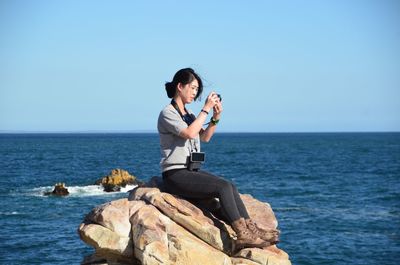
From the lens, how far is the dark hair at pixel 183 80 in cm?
1148

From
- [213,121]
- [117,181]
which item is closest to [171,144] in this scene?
[213,121]

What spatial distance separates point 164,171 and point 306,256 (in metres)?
18.7

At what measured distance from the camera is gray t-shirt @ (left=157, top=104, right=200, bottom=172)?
11.2 m

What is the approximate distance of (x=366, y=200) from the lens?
4903 cm

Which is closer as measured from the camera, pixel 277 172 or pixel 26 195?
pixel 26 195

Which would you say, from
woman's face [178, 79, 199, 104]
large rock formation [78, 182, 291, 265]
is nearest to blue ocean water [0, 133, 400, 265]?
large rock formation [78, 182, 291, 265]

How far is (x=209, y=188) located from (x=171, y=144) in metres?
1.07

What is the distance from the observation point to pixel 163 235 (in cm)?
1080

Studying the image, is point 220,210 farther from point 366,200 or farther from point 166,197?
point 366,200

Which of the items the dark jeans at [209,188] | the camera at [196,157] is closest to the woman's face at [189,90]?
the camera at [196,157]

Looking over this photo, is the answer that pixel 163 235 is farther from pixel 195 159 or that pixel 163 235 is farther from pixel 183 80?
pixel 183 80

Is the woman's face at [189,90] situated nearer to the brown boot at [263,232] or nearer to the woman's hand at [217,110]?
the woman's hand at [217,110]

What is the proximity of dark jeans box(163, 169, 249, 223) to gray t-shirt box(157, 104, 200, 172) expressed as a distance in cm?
15

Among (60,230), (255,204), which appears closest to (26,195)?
(60,230)
